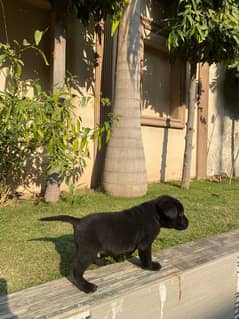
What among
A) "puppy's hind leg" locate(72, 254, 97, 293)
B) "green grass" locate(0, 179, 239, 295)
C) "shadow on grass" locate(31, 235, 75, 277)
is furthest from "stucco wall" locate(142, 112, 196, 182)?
"puppy's hind leg" locate(72, 254, 97, 293)

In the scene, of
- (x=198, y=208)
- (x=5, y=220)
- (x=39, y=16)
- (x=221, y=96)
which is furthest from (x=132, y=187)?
(x=221, y=96)

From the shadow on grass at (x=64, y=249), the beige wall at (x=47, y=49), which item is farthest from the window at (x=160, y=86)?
the shadow on grass at (x=64, y=249)

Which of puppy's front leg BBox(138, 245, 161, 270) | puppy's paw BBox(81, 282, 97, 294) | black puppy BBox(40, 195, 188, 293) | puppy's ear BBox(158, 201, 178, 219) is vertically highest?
puppy's ear BBox(158, 201, 178, 219)

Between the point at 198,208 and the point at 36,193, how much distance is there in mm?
2610

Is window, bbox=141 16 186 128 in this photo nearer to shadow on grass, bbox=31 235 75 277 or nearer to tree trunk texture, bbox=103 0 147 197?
tree trunk texture, bbox=103 0 147 197

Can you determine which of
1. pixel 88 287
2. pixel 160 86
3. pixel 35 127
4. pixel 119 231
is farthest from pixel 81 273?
pixel 160 86

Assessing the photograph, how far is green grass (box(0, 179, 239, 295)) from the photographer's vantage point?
310 cm

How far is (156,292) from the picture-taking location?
2.73 meters

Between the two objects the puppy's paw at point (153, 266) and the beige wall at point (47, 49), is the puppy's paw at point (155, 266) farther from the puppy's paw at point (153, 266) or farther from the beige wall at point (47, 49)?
the beige wall at point (47, 49)

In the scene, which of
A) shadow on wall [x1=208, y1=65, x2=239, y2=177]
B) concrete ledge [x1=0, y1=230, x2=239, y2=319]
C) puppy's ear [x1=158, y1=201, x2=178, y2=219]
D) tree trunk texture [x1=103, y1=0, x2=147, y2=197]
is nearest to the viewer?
concrete ledge [x1=0, y1=230, x2=239, y2=319]

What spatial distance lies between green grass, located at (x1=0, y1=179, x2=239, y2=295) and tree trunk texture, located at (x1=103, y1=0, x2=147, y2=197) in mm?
277

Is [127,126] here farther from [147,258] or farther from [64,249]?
[147,258]

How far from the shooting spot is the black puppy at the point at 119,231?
261 cm

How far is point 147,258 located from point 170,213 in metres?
0.40
